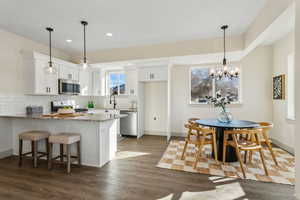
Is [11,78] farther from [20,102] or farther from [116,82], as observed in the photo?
[116,82]

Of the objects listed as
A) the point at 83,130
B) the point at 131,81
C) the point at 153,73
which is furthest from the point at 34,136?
the point at 153,73

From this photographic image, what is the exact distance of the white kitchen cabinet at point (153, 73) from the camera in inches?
185

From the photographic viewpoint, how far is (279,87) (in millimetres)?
3949

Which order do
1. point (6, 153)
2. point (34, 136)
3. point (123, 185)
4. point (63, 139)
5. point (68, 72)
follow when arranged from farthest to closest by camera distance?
point (68, 72) < point (6, 153) < point (34, 136) < point (63, 139) < point (123, 185)

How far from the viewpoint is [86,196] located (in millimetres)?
2004

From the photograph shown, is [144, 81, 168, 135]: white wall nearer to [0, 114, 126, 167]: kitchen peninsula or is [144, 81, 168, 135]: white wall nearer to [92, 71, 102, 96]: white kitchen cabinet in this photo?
[92, 71, 102, 96]: white kitchen cabinet

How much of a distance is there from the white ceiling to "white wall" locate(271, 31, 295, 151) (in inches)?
48.4

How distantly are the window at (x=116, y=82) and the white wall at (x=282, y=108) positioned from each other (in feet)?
A: 15.2

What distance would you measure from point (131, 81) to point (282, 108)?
4.33m

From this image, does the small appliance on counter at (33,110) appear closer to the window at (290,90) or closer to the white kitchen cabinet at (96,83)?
the white kitchen cabinet at (96,83)

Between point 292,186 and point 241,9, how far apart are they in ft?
9.31

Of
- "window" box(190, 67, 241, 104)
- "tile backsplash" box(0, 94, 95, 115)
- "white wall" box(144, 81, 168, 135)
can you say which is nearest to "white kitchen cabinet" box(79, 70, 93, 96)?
"tile backsplash" box(0, 94, 95, 115)

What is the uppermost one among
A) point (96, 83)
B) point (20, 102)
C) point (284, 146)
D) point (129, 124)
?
point (96, 83)

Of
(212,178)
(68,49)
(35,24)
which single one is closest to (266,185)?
(212,178)
